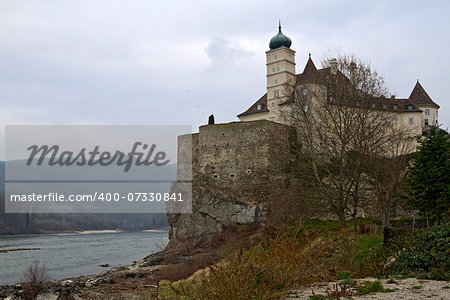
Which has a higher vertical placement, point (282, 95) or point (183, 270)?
point (282, 95)

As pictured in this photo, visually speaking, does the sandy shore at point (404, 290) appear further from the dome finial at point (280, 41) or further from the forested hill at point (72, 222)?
the forested hill at point (72, 222)

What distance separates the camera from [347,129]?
22406 mm

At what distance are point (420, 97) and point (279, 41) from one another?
15.8 meters

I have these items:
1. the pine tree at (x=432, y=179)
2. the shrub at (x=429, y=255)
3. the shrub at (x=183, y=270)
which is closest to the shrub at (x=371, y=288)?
the shrub at (x=429, y=255)

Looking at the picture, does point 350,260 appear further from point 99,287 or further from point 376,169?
point 99,287

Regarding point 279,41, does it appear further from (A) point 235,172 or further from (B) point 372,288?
(B) point 372,288

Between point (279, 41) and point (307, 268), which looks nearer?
point (307, 268)

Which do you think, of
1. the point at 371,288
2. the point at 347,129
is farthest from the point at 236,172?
the point at 371,288

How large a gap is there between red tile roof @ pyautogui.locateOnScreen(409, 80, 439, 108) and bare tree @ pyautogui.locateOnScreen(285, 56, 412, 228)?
26656 millimetres

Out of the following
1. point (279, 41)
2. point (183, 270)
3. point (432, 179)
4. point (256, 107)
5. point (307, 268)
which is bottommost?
point (183, 270)

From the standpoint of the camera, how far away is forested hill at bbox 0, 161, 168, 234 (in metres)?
85.7

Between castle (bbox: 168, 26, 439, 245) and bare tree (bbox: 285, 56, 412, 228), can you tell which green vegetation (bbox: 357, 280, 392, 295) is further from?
castle (bbox: 168, 26, 439, 245)

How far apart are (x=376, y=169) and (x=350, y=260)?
24.9ft

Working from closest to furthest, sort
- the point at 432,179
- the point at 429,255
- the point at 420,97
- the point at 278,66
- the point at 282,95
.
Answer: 1. the point at 429,255
2. the point at 432,179
3. the point at 282,95
4. the point at 278,66
5. the point at 420,97
